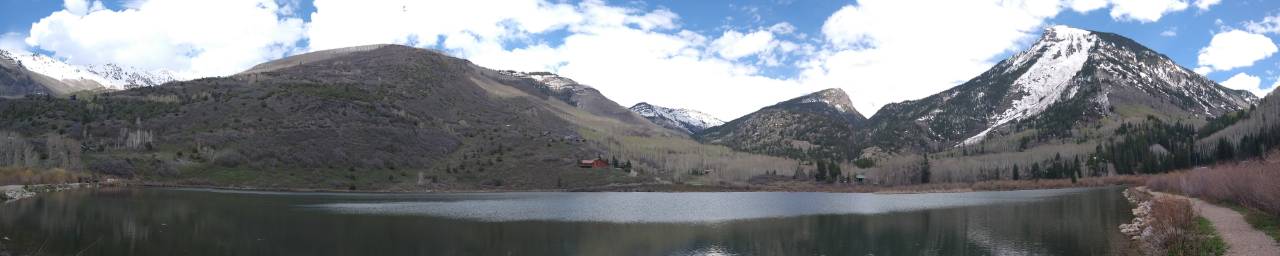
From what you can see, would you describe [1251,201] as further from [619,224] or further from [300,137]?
[300,137]

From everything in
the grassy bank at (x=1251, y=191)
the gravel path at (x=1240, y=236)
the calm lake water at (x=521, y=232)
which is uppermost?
the grassy bank at (x=1251, y=191)

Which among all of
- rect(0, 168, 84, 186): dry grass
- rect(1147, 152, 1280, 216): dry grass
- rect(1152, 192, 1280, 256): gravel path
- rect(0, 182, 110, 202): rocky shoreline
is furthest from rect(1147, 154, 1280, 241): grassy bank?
rect(0, 168, 84, 186): dry grass

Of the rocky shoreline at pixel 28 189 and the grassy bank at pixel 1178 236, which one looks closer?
the grassy bank at pixel 1178 236

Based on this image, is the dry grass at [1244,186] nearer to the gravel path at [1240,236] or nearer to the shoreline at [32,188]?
the gravel path at [1240,236]

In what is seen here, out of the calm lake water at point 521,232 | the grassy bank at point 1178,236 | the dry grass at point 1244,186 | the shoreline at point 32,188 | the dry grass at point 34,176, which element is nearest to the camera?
→ the grassy bank at point 1178,236

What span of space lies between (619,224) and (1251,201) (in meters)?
51.8

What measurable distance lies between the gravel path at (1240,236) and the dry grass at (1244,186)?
191 centimetres

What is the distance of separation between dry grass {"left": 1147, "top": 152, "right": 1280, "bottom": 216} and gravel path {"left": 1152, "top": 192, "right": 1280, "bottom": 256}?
1.91 metres

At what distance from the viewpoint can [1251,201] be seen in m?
61.2

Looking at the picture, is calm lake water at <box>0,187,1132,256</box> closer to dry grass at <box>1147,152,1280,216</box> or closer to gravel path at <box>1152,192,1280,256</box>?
gravel path at <box>1152,192,1280,256</box>

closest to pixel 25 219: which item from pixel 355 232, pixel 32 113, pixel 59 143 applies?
pixel 355 232

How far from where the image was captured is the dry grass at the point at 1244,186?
49881mm

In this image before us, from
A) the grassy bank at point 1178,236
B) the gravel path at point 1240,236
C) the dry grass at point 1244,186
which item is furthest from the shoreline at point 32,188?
the dry grass at point 1244,186

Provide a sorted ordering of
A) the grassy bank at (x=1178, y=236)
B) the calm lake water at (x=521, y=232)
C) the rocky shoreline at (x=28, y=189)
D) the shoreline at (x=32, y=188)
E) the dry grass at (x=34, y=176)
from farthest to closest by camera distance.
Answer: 1. the dry grass at (x=34, y=176)
2. the shoreline at (x=32, y=188)
3. the rocky shoreline at (x=28, y=189)
4. the calm lake water at (x=521, y=232)
5. the grassy bank at (x=1178, y=236)
